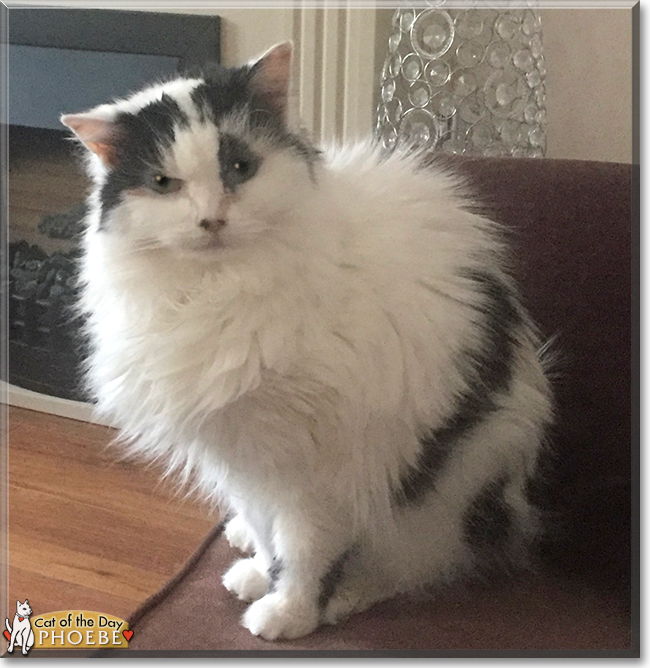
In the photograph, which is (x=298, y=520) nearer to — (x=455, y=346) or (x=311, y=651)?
(x=311, y=651)

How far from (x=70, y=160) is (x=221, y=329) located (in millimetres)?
1721

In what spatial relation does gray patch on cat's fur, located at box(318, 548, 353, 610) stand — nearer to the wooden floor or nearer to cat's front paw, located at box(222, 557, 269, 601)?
cat's front paw, located at box(222, 557, 269, 601)

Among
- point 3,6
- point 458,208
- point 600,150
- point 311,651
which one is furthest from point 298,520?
point 3,6

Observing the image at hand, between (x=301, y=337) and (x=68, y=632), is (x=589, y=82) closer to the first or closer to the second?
(x=301, y=337)

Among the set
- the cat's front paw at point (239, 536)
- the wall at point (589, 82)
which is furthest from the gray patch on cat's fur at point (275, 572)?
the wall at point (589, 82)

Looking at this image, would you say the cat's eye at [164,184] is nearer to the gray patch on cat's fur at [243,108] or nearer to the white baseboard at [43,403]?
the gray patch on cat's fur at [243,108]

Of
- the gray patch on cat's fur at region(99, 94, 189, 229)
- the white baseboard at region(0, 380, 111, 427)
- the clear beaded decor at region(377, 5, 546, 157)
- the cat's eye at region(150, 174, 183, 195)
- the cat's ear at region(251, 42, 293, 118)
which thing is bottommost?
the white baseboard at region(0, 380, 111, 427)

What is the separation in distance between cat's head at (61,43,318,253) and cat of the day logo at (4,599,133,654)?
509 mm

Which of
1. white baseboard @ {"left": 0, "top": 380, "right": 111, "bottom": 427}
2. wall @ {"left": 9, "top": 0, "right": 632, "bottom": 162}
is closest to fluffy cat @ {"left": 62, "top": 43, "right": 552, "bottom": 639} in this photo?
wall @ {"left": 9, "top": 0, "right": 632, "bottom": 162}

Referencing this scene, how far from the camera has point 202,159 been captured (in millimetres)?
794

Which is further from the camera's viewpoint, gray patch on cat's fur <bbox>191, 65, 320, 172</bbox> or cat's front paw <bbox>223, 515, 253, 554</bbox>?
cat's front paw <bbox>223, 515, 253, 554</bbox>

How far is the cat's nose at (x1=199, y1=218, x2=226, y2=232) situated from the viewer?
783mm

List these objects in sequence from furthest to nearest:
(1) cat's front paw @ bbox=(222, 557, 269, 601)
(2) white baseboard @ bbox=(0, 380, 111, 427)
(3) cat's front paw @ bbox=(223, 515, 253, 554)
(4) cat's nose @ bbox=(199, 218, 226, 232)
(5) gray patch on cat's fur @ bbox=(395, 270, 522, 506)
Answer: (2) white baseboard @ bbox=(0, 380, 111, 427)
(3) cat's front paw @ bbox=(223, 515, 253, 554)
(1) cat's front paw @ bbox=(222, 557, 269, 601)
(5) gray patch on cat's fur @ bbox=(395, 270, 522, 506)
(4) cat's nose @ bbox=(199, 218, 226, 232)

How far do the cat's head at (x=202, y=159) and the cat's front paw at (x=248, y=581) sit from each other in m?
0.53
